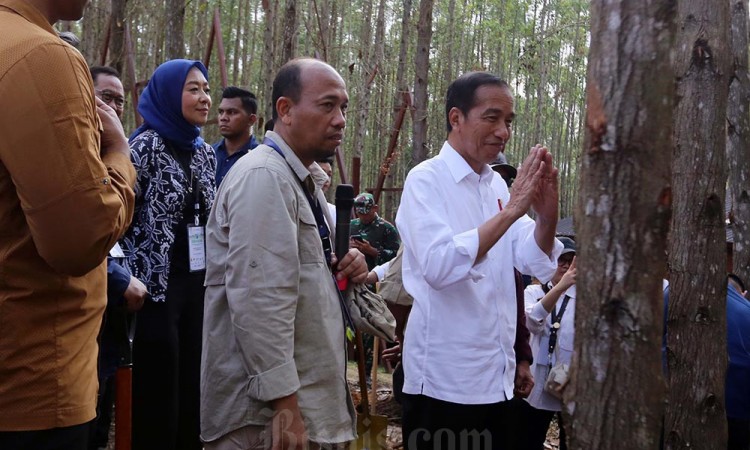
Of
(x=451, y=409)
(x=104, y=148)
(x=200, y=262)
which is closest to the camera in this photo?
(x=104, y=148)

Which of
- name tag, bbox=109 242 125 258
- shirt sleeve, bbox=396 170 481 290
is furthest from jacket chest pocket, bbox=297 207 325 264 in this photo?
name tag, bbox=109 242 125 258

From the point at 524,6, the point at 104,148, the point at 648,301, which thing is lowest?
the point at 648,301

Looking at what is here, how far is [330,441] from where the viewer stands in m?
2.29

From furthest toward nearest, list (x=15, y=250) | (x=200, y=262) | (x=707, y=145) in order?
(x=200, y=262)
(x=707, y=145)
(x=15, y=250)

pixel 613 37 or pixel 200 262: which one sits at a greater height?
pixel 613 37

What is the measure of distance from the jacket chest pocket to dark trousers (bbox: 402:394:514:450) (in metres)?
0.81

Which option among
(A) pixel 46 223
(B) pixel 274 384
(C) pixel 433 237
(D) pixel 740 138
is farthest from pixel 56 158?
(D) pixel 740 138

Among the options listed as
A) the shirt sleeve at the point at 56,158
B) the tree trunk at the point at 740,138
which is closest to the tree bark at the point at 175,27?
the tree trunk at the point at 740,138

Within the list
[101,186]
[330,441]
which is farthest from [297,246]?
[101,186]

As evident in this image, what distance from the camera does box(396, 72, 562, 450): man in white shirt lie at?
104 inches

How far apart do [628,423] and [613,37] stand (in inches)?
34.1

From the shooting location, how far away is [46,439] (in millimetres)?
1645

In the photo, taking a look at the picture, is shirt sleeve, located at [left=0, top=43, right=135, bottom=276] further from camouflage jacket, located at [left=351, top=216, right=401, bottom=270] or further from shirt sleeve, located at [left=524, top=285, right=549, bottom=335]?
camouflage jacket, located at [left=351, top=216, right=401, bottom=270]

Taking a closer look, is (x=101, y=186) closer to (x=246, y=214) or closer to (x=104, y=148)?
(x=104, y=148)
